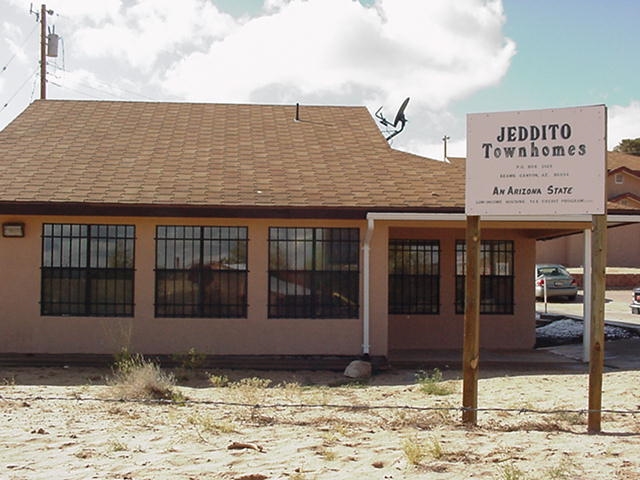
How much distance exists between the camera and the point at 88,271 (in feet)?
40.7

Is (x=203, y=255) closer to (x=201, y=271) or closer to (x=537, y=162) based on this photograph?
(x=201, y=271)

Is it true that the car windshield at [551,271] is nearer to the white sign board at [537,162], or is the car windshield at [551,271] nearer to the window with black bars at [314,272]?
the window with black bars at [314,272]

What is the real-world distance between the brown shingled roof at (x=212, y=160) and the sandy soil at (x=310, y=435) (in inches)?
128

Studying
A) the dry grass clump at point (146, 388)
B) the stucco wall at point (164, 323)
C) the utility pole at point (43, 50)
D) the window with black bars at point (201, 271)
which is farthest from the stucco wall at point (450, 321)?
the utility pole at point (43, 50)

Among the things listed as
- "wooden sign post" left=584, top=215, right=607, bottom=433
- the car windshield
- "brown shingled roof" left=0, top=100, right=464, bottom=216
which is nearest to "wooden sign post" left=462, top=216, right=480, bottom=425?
"wooden sign post" left=584, top=215, right=607, bottom=433

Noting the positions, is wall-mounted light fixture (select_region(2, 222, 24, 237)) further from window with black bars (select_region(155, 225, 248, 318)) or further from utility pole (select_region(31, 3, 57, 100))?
utility pole (select_region(31, 3, 57, 100))

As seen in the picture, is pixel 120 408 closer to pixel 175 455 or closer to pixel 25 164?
pixel 175 455

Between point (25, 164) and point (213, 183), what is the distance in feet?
11.2

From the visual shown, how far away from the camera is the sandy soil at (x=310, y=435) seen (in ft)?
19.1

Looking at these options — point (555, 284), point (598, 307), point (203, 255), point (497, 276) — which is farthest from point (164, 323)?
point (555, 284)

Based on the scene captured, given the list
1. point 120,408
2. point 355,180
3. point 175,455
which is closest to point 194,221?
point 355,180

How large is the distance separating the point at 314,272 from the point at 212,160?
300 cm

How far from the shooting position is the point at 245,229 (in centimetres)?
1247

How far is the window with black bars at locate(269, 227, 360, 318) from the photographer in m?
12.5
